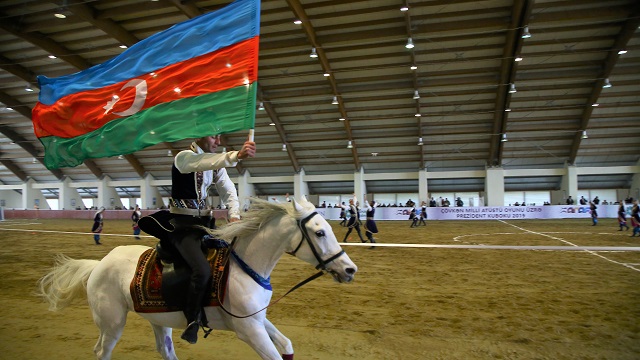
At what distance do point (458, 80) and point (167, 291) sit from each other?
1031 inches

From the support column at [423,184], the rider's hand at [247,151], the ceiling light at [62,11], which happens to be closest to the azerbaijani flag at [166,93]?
the rider's hand at [247,151]

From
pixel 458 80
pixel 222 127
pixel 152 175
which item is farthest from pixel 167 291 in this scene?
pixel 152 175

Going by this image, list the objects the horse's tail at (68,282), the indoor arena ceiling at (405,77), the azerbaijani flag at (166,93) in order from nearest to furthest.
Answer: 1. the azerbaijani flag at (166,93)
2. the horse's tail at (68,282)
3. the indoor arena ceiling at (405,77)

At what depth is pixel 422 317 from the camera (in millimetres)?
5898

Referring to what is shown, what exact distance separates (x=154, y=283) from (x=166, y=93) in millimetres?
1952

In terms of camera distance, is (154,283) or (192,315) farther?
(154,283)

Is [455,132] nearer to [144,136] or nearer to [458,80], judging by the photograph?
[458,80]

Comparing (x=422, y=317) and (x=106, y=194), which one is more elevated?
(x=106, y=194)

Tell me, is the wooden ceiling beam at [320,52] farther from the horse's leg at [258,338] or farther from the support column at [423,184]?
the horse's leg at [258,338]

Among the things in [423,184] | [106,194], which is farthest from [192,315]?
[106,194]

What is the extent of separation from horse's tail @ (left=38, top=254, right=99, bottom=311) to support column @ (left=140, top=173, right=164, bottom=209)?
3961cm

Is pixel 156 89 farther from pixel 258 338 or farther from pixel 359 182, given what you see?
pixel 359 182

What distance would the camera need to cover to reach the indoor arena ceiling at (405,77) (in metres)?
20.0

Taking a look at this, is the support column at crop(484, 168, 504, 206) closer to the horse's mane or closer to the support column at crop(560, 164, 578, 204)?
the support column at crop(560, 164, 578, 204)
